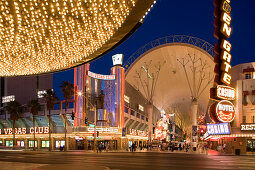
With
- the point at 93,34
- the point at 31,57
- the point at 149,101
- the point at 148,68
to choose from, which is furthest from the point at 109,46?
the point at 148,68

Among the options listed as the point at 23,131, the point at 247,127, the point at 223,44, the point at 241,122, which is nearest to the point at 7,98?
the point at 23,131

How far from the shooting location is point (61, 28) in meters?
6.95

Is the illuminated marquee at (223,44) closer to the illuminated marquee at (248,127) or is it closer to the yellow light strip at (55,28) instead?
the illuminated marquee at (248,127)

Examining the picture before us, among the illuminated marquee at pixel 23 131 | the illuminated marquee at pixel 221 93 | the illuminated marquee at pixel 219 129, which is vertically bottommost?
the illuminated marquee at pixel 23 131

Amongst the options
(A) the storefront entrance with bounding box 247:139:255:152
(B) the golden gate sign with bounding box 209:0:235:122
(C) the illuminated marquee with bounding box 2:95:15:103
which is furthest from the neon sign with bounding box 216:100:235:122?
(C) the illuminated marquee with bounding box 2:95:15:103

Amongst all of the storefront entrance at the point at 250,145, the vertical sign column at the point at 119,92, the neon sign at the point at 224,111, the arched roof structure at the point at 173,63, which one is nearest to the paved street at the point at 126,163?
the neon sign at the point at 224,111

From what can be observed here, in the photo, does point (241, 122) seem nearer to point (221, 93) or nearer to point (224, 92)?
point (224, 92)

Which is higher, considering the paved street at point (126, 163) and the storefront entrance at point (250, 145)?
the paved street at point (126, 163)

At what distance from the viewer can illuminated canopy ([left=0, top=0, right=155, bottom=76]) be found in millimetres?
5949

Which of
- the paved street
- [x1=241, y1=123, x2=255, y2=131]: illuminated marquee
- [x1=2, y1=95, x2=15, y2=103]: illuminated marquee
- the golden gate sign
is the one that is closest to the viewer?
the paved street

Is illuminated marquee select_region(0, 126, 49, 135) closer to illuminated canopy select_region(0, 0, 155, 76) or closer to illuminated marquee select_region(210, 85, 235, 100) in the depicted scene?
illuminated marquee select_region(210, 85, 235, 100)

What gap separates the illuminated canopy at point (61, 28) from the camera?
234 inches

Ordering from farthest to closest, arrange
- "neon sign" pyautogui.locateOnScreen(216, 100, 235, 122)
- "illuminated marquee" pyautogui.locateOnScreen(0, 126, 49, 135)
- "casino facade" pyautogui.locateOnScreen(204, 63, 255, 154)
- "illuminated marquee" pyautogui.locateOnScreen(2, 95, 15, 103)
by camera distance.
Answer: "illuminated marquee" pyautogui.locateOnScreen(2, 95, 15, 103), "illuminated marquee" pyautogui.locateOnScreen(0, 126, 49, 135), "casino facade" pyautogui.locateOnScreen(204, 63, 255, 154), "neon sign" pyautogui.locateOnScreen(216, 100, 235, 122)

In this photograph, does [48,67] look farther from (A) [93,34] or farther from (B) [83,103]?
(B) [83,103]
